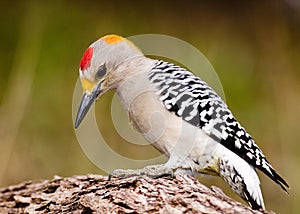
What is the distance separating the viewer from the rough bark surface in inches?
90.3

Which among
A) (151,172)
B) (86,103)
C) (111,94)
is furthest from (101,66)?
(111,94)

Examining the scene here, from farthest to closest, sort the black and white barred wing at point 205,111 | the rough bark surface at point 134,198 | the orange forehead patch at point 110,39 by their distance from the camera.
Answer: the orange forehead patch at point 110,39
the black and white barred wing at point 205,111
the rough bark surface at point 134,198

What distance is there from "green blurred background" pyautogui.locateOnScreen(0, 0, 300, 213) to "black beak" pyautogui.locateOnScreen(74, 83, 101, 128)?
58.0 inches

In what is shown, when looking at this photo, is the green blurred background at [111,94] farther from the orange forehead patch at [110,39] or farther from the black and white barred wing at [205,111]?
the orange forehead patch at [110,39]

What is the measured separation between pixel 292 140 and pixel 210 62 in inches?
29.7

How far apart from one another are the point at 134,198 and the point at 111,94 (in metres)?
2.26

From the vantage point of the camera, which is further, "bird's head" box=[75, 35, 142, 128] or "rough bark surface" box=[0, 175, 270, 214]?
"bird's head" box=[75, 35, 142, 128]

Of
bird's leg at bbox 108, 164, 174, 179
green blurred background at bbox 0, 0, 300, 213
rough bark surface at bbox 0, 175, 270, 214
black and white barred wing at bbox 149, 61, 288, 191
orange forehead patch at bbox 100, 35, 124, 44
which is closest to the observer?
rough bark surface at bbox 0, 175, 270, 214

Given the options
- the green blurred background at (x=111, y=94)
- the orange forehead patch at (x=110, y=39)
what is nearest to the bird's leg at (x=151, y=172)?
the orange forehead patch at (x=110, y=39)

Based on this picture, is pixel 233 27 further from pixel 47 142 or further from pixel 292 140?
pixel 47 142

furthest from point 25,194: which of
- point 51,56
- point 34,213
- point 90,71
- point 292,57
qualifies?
point 292,57

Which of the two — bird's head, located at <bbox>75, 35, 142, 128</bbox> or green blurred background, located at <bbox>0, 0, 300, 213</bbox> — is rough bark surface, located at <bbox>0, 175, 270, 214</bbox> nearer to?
bird's head, located at <bbox>75, 35, 142, 128</bbox>

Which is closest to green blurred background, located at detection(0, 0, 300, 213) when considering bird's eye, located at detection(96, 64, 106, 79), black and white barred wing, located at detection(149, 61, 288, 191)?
black and white barred wing, located at detection(149, 61, 288, 191)

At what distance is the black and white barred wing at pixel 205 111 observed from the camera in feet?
9.03
